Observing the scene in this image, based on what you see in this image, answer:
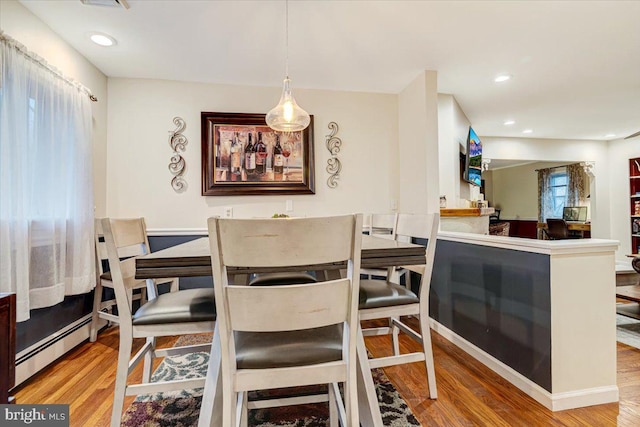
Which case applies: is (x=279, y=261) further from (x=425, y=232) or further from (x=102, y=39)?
(x=102, y=39)

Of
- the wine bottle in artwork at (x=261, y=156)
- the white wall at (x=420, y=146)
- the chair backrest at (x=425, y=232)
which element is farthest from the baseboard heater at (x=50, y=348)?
the white wall at (x=420, y=146)

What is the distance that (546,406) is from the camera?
161cm

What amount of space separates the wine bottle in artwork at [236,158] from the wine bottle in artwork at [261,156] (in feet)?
0.55

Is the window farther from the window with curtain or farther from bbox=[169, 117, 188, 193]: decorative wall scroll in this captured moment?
bbox=[169, 117, 188, 193]: decorative wall scroll

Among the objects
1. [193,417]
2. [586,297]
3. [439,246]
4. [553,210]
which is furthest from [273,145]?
[553,210]

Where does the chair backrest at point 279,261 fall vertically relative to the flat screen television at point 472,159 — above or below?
below

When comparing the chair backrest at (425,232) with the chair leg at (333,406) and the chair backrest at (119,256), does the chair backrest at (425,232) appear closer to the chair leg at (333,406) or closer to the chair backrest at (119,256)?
the chair leg at (333,406)

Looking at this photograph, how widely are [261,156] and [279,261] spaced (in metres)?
2.44

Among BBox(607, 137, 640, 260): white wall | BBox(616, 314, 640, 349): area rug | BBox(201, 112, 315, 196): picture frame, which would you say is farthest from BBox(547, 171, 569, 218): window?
BBox(201, 112, 315, 196): picture frame

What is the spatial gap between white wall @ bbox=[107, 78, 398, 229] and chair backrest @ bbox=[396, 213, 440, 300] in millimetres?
1441

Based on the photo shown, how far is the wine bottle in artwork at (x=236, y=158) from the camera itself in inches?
124

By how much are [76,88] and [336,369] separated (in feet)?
9.10

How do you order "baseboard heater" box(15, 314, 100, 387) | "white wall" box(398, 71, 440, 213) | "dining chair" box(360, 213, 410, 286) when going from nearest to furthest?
"baseboard heater" box(15, 314, 100, 387) → "dining chair" box(360, 213, 410, 286) → "white wall" box(398, 71, 440, 213)

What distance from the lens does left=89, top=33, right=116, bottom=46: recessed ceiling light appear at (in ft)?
7.59
